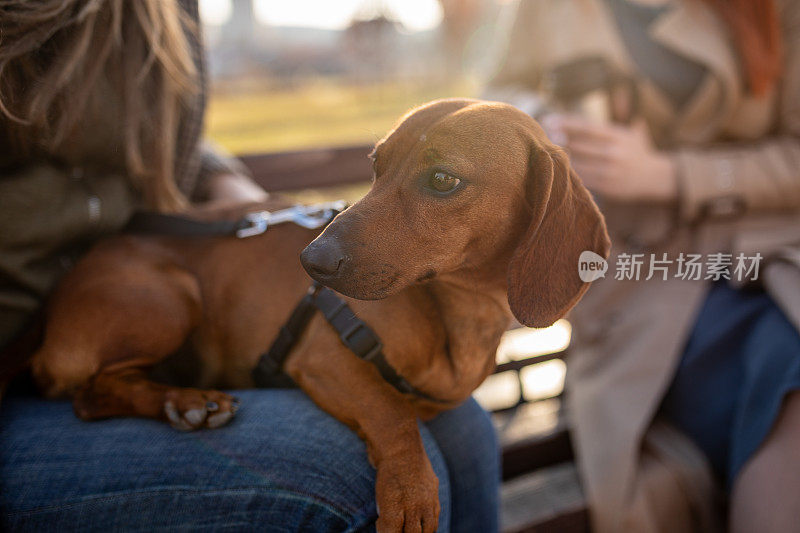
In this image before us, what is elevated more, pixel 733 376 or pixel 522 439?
pixel 733 376

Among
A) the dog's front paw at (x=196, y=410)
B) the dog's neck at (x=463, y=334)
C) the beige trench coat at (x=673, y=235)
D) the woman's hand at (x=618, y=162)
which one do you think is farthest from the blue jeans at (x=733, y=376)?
the dog's front paw at (x=196, y=410)

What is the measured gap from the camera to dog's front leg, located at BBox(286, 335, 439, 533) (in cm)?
103

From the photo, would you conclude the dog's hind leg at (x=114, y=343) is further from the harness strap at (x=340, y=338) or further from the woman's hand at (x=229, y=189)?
the woman's hand at (x=229, y=189)

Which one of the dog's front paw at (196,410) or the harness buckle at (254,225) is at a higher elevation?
the harness buckle at (254,225)

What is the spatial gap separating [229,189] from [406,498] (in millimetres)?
1268

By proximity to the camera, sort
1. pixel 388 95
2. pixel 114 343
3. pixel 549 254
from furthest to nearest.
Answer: pixel 388 95
pixel 114 343
pixel 549 254

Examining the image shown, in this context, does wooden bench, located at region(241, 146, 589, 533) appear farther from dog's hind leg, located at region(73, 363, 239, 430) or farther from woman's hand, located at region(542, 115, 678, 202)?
dog's hind leg, located at region(73, 363, 239, 430)

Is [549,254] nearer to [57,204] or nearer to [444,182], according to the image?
[444,182]

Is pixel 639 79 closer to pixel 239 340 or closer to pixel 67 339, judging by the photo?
pixel 239 340

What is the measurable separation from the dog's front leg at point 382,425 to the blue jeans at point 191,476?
53 mm

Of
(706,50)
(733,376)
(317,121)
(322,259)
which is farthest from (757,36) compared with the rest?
(317,121)

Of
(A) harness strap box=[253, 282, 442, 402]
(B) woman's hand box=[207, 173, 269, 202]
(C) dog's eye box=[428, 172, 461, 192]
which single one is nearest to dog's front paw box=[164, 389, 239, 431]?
(A) harness strap box=[253, 282, 442, 402]

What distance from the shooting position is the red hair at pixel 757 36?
5.80ft

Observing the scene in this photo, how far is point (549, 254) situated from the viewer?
39.8 inches
